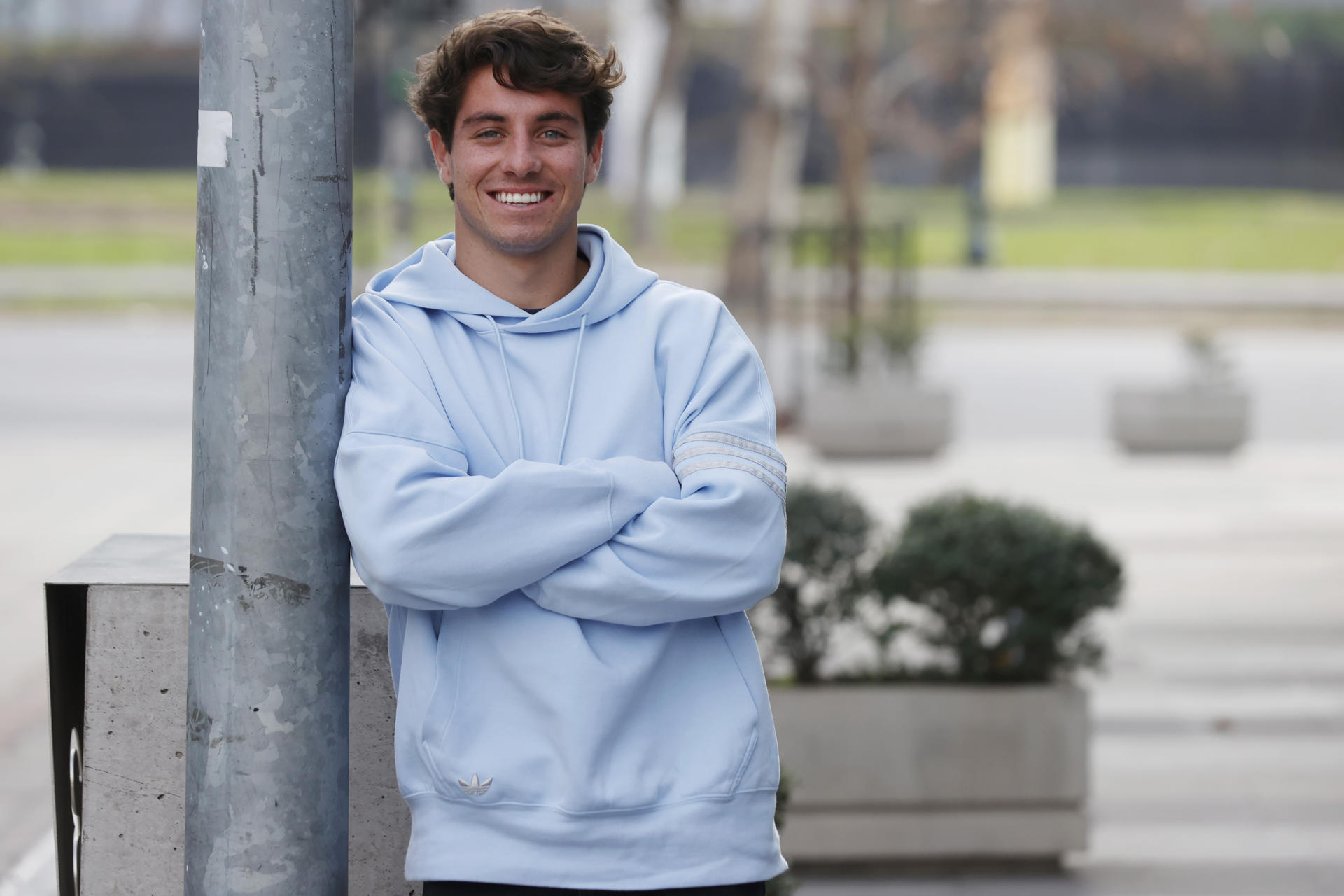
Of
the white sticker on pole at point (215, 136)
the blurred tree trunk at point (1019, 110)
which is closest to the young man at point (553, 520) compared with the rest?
the white sticker on pole at point (215, 136)

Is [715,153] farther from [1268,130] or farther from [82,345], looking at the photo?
[82,345]

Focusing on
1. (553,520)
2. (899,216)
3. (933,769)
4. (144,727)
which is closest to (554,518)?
(553,520)

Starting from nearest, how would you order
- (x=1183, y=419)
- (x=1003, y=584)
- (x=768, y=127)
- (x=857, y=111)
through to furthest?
(x=1003, y=584)
(x=1183, y=419)
(x=857, y=111)
(x=768, y=127)

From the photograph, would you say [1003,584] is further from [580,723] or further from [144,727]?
[580,723]

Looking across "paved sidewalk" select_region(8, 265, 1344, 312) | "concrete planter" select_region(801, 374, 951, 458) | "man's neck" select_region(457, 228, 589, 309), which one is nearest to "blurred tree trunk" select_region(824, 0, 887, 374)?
"concrete planter" select_region(801, 374, 951, 458)

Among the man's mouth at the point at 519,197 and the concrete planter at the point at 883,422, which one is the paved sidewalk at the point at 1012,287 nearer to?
the concrete planter at the point at 883,422

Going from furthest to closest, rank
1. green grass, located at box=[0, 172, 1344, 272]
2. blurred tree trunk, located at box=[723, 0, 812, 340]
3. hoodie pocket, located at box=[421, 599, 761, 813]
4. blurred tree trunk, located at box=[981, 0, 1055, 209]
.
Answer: green grass, located at box=[0, 172, 1344, 272] → blurred tree trunk, located at box=[981, 0, 1055, 209] → blurred tree trunk, located at box=[723, 0, 812, 340] → hoodie pocket, located at box=[421, 599, 761, 813]

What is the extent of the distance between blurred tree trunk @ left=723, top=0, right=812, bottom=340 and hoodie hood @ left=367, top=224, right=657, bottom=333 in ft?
50.4

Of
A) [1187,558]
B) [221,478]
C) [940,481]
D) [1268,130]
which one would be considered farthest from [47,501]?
[1268,130]

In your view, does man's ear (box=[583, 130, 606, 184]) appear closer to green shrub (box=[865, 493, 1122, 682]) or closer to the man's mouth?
the man's mouth

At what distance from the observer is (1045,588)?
4914mm

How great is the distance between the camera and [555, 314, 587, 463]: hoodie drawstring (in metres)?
2.26

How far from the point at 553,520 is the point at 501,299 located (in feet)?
1.16

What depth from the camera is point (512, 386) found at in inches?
89.8
